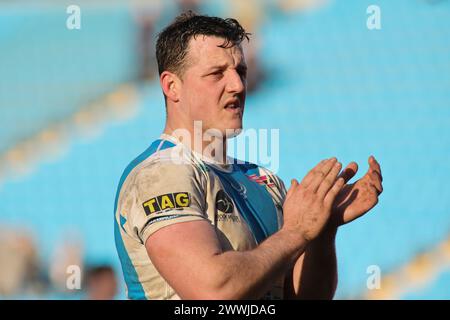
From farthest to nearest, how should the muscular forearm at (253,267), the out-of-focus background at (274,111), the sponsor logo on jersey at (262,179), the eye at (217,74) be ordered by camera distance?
the out-of-focus background at (274,111)
the sponsor logo on jersey at (262,179)
the eye at (217,74)
the muscular forearm at (253,267)

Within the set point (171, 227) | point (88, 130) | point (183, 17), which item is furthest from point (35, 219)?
point (171, 227)

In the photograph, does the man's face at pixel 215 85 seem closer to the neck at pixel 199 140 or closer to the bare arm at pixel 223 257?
the neck at pixel 199 140

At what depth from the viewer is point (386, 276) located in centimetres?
759

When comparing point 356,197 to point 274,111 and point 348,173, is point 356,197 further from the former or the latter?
point 274,111

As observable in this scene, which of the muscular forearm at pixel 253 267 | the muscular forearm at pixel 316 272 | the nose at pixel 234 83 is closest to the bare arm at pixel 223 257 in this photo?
the muscular forearm at pixel 253 267

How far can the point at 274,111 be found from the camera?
7.90m

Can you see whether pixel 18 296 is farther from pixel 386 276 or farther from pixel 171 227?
pixel 171 227

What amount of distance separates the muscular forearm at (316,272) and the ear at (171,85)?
717 millimetres

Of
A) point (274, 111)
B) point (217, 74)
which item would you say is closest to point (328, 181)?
point (217, 74)

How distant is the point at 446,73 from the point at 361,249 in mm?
2323

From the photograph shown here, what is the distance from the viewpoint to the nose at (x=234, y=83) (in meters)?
2.64

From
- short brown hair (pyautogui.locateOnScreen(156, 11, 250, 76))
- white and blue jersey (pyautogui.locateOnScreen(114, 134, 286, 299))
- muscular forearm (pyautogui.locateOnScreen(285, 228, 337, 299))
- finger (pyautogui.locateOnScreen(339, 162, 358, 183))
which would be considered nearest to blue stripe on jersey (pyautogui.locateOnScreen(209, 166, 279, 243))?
white and blue jersey (pyautogui.locateOnScreen(114, 134, 286, 299))

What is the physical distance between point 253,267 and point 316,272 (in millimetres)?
629

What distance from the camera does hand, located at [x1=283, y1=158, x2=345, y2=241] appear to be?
236 centimetres
